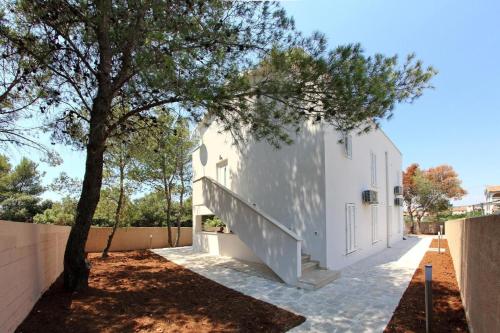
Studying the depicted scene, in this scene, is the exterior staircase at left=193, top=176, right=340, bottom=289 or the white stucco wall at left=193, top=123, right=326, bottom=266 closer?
the exterior staircase at left=193, top=176, right=340, bottom=289

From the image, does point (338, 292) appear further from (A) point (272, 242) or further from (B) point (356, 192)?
→ (B) point (356, 192)

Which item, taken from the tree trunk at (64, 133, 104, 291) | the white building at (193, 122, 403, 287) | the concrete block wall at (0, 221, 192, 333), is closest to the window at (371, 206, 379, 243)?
the white building at (193, 122, 403, 287)

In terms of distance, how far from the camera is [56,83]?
7.13m

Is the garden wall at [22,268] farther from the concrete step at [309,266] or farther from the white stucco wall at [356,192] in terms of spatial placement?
the white stucco wall at [356,192]

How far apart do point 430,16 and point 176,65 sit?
6.61 meters

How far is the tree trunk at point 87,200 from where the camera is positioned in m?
6.41

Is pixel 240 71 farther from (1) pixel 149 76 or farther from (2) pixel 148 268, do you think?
(2) pixel 148 268

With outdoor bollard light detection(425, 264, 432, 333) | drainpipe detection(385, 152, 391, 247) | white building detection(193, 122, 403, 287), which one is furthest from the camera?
drainpipe detection(385, 152, 391, 247)

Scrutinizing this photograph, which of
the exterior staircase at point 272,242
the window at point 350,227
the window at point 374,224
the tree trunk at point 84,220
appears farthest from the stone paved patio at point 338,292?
the tree trunk at point 84,220

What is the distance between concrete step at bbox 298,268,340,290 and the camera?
751 centimetres

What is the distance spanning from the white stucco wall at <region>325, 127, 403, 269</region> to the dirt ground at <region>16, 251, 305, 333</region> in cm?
395

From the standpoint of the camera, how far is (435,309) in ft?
19.7

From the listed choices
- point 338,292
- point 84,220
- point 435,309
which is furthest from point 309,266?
point 84,220

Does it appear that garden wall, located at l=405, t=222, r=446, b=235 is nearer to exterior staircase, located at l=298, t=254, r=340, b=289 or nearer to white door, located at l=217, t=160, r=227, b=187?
white door, located at l=217, t=160, r=227, b=187
